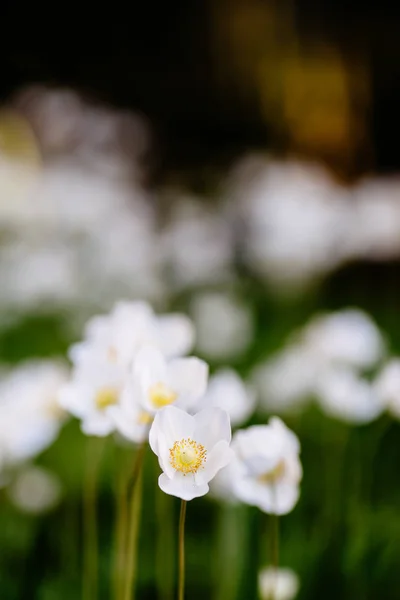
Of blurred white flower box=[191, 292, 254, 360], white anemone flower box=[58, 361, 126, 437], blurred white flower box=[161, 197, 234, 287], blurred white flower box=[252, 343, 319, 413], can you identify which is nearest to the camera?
white anemone flower box=[58, 361, 126, 437]

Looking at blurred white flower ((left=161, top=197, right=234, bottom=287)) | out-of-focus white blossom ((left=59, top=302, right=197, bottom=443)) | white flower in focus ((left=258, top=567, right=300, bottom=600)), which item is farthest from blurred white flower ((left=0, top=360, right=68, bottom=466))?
blurred white flower ((left=161, top=197, right=234, bottom=287))

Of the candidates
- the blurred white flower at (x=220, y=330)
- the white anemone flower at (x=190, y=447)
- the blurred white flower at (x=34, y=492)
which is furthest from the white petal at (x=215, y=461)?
the blurred white flower at (x=220, y=330)

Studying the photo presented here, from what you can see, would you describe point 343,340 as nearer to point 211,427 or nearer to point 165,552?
point 165,552

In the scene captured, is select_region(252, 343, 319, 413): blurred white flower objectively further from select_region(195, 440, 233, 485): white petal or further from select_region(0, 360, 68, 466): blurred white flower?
select_region(195, 440, 233, 485): white petal

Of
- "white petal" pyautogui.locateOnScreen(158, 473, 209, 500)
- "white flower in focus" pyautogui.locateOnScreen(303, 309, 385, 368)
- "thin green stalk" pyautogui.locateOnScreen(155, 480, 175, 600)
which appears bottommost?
"thin green stalk" pyautogui.locateOnScreen(155, 480, 175, 600)

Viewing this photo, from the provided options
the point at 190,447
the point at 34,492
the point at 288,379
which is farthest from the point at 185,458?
the point at 34,492

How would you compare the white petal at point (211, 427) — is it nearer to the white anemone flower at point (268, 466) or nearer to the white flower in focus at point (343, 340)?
the white anemone flower at point (268, 466)
